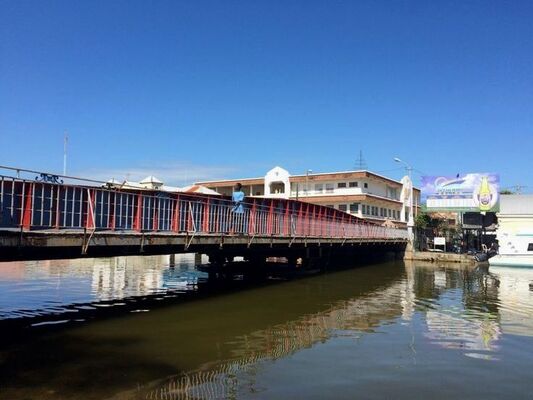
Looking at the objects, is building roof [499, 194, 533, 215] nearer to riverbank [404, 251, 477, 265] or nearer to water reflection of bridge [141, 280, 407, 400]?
riverbank [404, 251, 477, 265]

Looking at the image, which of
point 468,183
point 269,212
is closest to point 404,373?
point 269,212

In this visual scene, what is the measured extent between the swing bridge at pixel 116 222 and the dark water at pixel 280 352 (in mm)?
1941

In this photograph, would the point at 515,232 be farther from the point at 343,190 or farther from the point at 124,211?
the point at 124,211

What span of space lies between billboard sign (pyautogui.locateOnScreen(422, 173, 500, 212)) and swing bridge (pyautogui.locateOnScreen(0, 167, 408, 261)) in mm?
28670

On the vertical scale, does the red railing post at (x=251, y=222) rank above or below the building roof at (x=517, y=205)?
below

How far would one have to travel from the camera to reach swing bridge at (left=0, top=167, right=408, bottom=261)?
34.2ft

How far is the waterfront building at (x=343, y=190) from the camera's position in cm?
5575

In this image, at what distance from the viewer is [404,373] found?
27.6ft

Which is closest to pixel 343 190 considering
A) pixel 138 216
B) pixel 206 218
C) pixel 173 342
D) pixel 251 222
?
pixel 251 222

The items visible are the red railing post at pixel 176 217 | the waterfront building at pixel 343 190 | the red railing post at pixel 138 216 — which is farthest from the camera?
the waterfront building at pixel 343 190

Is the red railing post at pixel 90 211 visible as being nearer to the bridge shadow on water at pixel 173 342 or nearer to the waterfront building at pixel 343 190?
the bridge shadow on water at pixel 173 342

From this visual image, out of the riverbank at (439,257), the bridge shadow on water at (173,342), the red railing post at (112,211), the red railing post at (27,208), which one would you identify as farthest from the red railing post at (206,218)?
the riverbank at (439,257)

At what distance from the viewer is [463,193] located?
151ft

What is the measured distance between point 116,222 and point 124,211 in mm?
400
